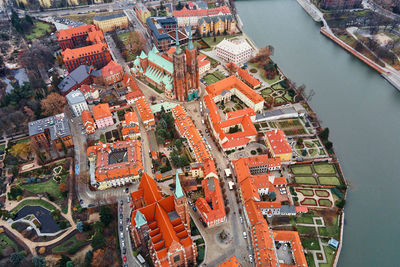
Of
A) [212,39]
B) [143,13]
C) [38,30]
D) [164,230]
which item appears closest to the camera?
[164,230]

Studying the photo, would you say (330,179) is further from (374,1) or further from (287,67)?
(374,1)

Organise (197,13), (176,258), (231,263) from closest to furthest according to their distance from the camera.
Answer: (176,258), (231,263), (197,13)

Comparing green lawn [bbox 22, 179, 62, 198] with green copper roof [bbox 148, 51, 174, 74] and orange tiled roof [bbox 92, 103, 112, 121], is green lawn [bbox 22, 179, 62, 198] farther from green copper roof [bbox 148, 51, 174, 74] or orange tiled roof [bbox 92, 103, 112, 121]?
green copper roof [bbox 148, 51, 174, 74]

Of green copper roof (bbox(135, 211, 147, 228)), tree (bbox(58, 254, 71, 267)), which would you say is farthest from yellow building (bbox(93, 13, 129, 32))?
green copper roof (bbox(135, 211, 147, 228))

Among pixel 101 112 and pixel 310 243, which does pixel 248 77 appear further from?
pixel 310 243

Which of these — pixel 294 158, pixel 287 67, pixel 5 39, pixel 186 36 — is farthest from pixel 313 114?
pixel 5 39

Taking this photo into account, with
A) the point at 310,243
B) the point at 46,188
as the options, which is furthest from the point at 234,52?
the point at 46,188
